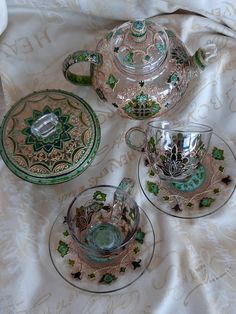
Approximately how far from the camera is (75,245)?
0.72 m

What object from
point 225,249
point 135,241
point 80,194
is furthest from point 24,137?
point 225,249

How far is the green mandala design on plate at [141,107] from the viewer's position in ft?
2.42

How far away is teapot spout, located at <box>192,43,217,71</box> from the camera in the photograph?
2.33ft

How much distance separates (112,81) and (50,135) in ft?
0.43

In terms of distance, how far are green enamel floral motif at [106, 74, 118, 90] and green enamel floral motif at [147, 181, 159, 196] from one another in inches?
6.7

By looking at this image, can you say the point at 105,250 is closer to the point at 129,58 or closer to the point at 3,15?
the point at 129,58

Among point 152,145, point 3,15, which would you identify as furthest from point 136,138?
point 3,15

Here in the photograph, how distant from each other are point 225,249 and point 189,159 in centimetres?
16

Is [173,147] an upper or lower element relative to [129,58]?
lower

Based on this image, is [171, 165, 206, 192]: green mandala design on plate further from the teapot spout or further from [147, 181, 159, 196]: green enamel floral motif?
the teapot spout

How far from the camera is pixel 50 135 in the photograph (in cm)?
75

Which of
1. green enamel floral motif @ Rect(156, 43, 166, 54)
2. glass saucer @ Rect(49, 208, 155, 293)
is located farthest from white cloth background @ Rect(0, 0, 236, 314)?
green enamel floral motif @ Rect(156, 43, 166, 54)

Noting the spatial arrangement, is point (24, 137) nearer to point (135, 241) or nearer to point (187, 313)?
point (135, 241)

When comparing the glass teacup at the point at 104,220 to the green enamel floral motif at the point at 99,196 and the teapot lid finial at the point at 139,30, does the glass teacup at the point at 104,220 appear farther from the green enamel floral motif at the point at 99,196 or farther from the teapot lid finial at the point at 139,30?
the teapot lid finial at the point at 139,30
